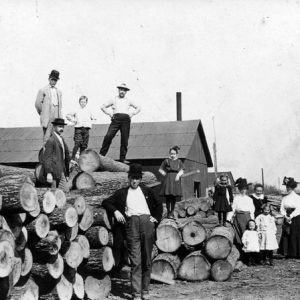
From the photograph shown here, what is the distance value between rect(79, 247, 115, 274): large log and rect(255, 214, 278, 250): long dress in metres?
4.72

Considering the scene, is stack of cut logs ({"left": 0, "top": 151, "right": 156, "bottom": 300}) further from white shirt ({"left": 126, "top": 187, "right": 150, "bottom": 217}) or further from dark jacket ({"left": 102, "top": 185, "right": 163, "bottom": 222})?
white shirt ({"left": 126, "top": 187, "right": 150, "bottom": 217})

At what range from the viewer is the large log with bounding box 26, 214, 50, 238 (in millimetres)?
7102

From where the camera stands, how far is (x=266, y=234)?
11898mm

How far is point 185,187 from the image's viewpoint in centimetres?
2981

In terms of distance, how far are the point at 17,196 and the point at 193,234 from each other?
174 inches

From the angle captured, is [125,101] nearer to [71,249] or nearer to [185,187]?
[71,249]

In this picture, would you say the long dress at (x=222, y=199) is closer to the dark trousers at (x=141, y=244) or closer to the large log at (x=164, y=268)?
the large log at (x=164, y=268)

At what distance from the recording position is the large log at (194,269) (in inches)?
381

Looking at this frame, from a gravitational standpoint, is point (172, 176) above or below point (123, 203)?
above

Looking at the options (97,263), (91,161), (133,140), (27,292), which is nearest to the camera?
(27,292)

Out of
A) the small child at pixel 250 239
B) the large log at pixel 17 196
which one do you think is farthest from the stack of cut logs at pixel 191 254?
the large log at pixel 17 196

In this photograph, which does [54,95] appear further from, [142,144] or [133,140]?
[133,140]

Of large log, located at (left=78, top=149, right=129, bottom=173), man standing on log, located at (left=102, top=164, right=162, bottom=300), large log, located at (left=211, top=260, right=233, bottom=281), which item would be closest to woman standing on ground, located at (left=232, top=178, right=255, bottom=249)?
large log, located at (left=211, top=260, right=233, bottom=281)

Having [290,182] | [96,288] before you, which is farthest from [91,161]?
[290,182]
